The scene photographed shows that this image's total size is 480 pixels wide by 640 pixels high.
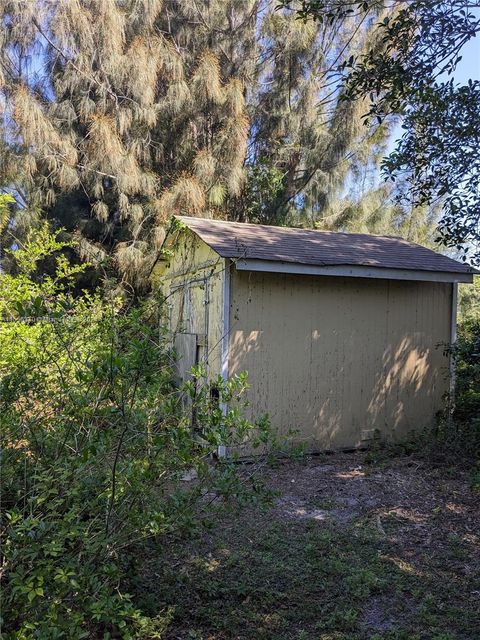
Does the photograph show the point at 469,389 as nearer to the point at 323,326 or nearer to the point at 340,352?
the point at 340,352

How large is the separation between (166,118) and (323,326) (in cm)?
841

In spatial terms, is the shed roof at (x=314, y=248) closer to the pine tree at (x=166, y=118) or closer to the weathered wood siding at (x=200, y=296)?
the weathered wood siding at (x=200, y=296)

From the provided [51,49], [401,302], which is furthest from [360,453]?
[51,49]

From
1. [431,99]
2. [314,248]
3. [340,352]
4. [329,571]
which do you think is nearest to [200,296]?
[314,248]

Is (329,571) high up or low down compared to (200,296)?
down

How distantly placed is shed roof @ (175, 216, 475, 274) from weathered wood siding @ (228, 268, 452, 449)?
318mm

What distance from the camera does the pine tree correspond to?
455 inches

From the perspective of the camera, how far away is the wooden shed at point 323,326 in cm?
625

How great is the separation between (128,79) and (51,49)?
204 centimetres

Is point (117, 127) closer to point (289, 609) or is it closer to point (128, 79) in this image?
point (128, 79)

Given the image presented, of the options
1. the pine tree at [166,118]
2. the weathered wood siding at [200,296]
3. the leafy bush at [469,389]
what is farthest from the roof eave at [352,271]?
the pine tree at [166,118]

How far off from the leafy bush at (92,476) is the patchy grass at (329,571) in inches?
21.7

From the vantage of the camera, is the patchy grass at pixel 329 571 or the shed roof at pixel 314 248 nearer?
the patchy grass at pixel 329 571

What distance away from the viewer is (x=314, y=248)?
702 cm
